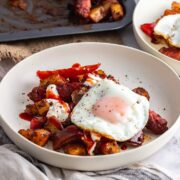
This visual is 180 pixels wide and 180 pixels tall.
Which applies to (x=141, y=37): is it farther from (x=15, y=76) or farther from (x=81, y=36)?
(x=15, y=76)

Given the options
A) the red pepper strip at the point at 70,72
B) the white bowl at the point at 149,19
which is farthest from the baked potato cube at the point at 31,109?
the white bowl at the point at 149,19

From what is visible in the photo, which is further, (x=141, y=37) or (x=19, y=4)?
(x=19, y=4)

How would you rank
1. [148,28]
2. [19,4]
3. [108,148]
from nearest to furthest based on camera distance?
[108,148] < [148,28] < [19,4]

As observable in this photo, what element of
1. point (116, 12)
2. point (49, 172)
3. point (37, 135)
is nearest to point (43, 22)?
point (116, 12)

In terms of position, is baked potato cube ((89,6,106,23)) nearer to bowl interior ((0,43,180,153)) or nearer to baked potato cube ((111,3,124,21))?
baked potato cube ((111,3,124,21))

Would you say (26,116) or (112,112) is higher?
(112,112)

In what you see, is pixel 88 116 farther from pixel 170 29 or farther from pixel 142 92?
pixel 170 29

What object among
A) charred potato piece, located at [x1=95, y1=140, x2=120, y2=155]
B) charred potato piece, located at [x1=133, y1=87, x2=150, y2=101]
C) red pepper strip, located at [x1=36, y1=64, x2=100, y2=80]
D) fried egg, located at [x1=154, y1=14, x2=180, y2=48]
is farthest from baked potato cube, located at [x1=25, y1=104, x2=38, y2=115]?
fried egg, located at [x1=154, y1=14, x2=180, y2=48]

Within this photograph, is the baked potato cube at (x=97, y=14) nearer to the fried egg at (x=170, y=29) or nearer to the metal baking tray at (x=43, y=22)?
the metal baking tray at (x=43, y=22)
